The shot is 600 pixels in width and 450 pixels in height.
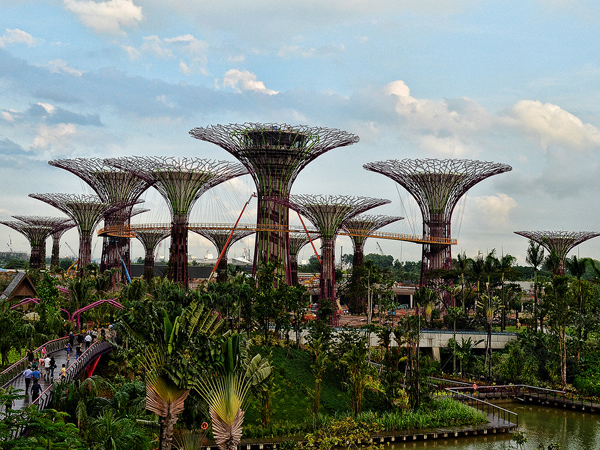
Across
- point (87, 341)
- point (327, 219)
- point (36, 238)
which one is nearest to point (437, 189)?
point (327, 219)

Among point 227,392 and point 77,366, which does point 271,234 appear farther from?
point 227,392

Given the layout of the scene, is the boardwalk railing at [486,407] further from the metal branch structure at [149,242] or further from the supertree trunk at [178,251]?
the metal branch structure at [149,242]

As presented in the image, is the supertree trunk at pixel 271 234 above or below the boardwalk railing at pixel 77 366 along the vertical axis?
above

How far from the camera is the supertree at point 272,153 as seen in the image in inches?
2023

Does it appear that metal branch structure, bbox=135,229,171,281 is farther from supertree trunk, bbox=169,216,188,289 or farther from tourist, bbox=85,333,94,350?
tourist, bbox=85,333,94,350

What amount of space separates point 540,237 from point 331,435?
59.4 m

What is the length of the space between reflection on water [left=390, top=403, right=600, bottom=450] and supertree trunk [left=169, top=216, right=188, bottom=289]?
30718 millimetres

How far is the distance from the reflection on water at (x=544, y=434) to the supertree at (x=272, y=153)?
22.3 meters

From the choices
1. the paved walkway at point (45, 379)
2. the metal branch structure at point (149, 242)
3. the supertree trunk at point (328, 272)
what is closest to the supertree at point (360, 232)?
the supertree trunk at point (328, 272)

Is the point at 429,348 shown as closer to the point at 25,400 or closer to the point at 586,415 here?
the point at 586,415

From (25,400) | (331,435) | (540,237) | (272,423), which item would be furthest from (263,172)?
(540,237)

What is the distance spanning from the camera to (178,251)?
57.3 metres

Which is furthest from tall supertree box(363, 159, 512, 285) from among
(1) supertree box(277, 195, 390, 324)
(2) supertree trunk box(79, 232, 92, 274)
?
(2) supertree trunk box(79, 232, 92, 274)

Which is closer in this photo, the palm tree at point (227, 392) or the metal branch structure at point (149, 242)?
the palm tree at point (227, 392)
